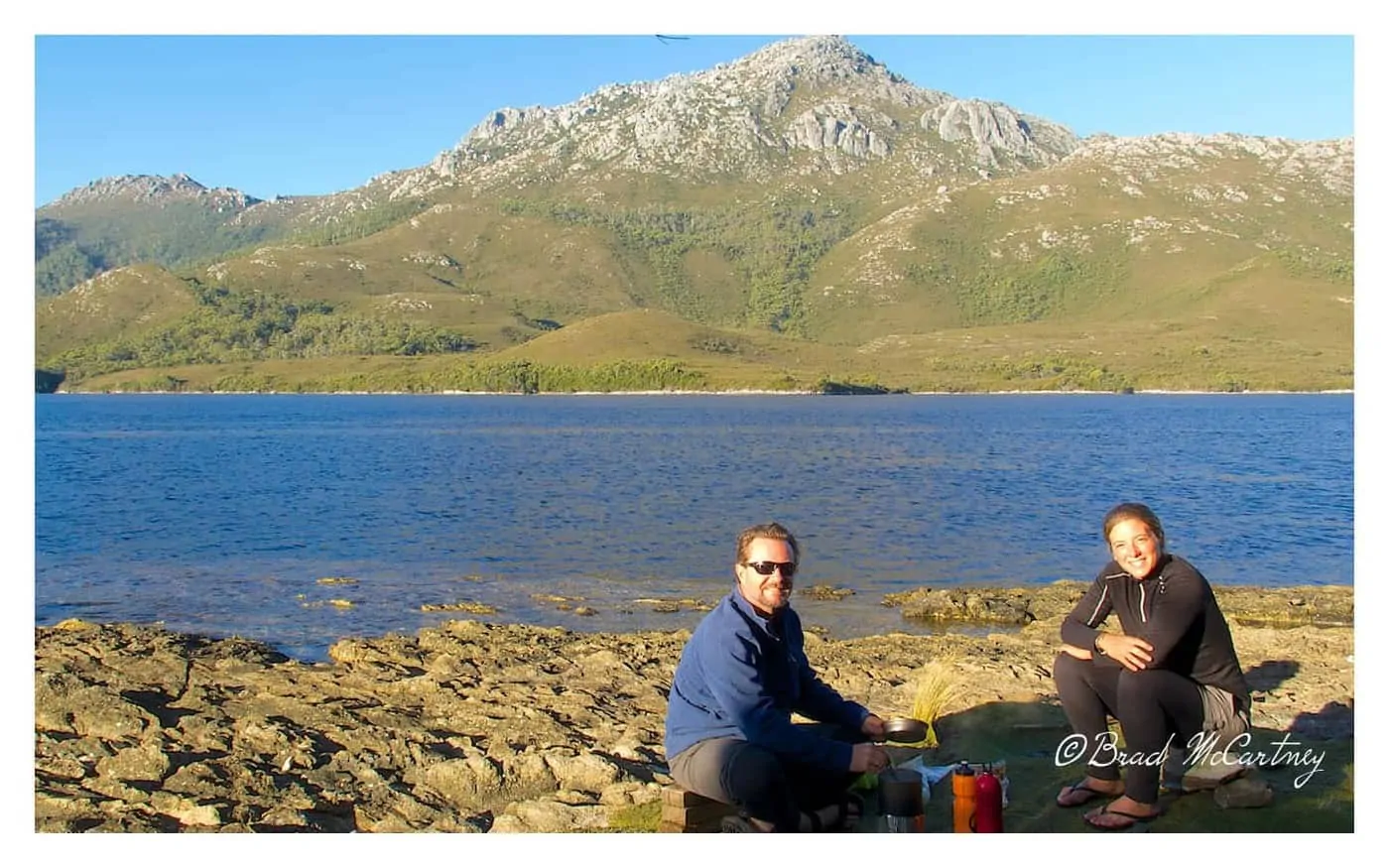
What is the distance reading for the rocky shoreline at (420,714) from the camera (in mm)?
9500

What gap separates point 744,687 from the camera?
23.6 ft

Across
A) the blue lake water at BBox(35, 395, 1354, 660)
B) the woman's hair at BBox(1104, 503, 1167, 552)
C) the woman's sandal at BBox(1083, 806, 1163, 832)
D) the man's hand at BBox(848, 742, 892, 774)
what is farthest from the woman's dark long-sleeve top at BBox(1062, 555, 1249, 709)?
the blue lake water at BBox(35, 395, 1354, 660)

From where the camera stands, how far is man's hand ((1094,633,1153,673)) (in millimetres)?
7398

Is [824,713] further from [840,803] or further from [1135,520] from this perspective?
[1135,520]

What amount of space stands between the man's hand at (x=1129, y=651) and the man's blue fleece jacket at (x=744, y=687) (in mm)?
1699

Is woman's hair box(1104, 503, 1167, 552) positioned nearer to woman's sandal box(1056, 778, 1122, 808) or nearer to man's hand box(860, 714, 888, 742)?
woman's sandal box(1056, 778, 1122, 808)

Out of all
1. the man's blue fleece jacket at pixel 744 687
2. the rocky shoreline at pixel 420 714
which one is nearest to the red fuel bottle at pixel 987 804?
the man's blue fleece jacket at pixel 744 687

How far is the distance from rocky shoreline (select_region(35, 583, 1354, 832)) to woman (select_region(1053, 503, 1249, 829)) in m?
3.05

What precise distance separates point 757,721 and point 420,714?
6779 mm

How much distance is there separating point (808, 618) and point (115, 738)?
13349mm

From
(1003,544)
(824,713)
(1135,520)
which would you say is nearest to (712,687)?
(824,713)

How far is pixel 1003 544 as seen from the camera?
116 feet
